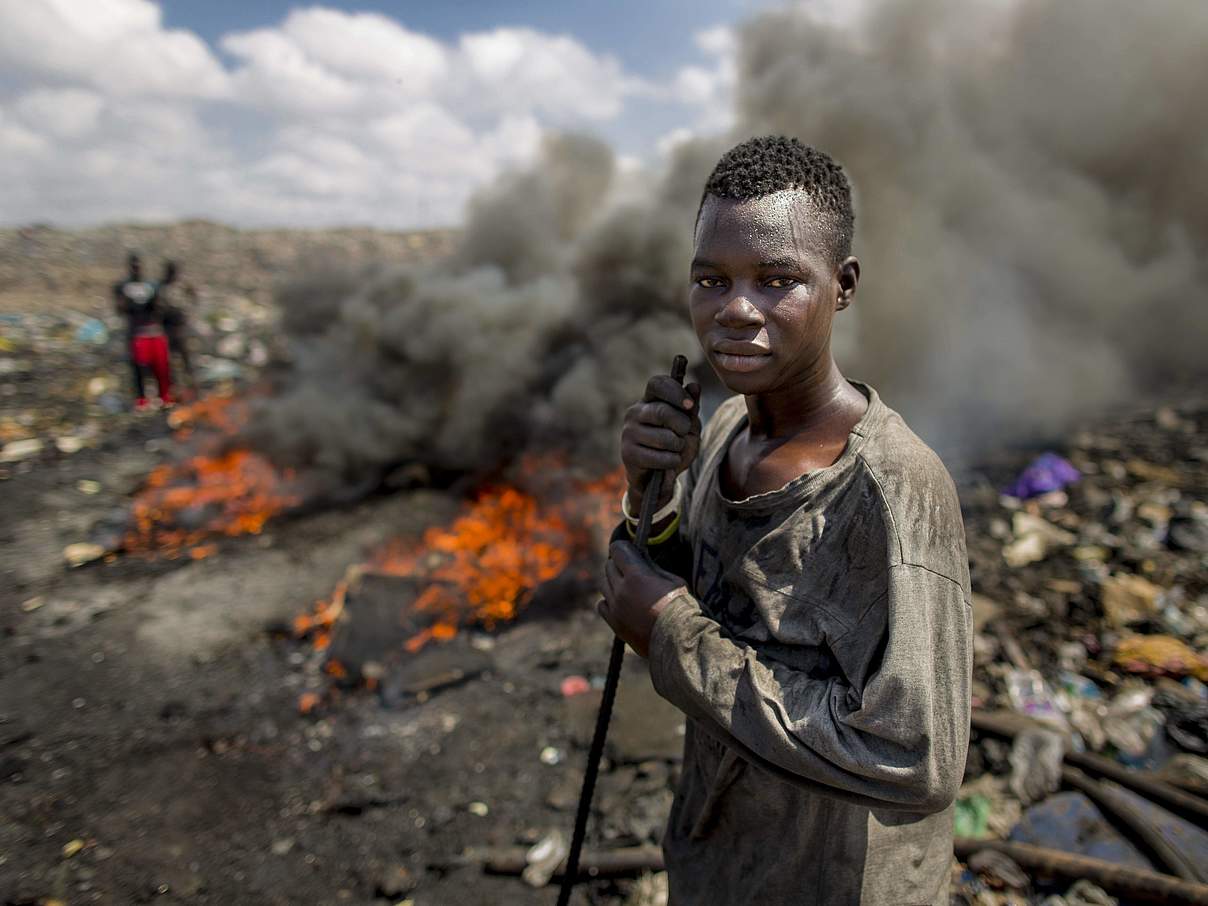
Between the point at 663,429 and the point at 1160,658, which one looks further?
the point at 1160,658

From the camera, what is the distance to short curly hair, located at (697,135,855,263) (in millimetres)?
1124

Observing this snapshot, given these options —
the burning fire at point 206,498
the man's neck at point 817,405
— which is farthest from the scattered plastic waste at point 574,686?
the burning fire at point 206,498

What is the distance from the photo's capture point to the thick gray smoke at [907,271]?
779 centimetres

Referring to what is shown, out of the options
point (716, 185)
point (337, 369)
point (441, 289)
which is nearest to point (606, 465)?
point (441, 289)

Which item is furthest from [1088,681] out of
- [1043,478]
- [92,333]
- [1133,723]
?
[92,333]

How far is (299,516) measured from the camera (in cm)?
665

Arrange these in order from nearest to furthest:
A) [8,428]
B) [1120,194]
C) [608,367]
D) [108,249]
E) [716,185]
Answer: [716,185], [608,367], [8,428], [1120,194], [108,249]

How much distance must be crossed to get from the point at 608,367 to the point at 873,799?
6841 mm

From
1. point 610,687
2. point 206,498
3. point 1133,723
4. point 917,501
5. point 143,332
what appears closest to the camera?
point 917,501

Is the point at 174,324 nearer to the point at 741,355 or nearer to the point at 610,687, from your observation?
the point at 610,687

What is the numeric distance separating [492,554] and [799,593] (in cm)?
482

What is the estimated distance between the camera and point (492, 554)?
5.72m

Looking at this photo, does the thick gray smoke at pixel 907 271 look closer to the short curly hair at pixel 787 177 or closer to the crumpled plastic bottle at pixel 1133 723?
the crumpled plastic bottle at pixel 1133 723

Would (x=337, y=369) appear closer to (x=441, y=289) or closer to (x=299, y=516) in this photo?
(x=441, y=289)
